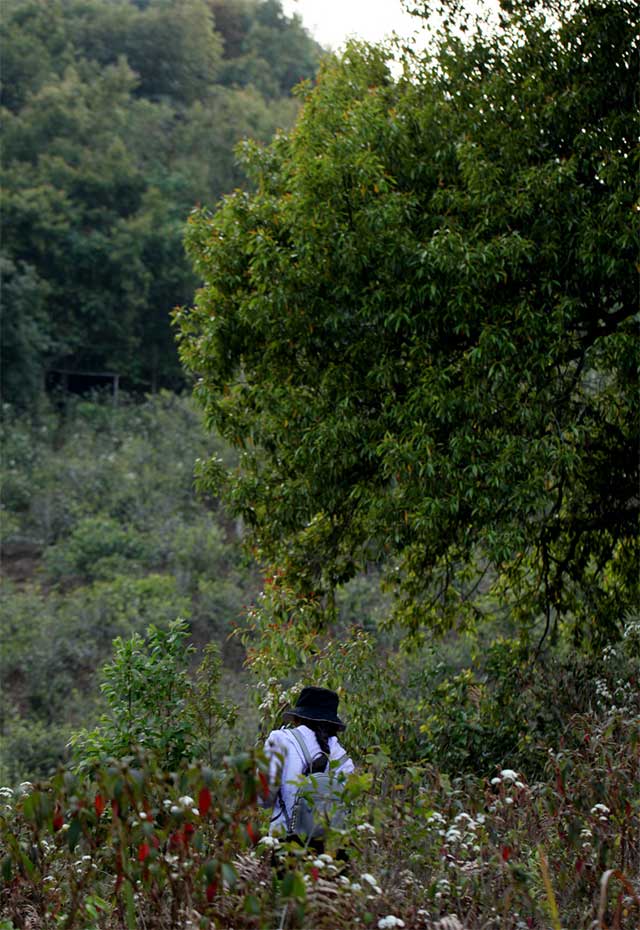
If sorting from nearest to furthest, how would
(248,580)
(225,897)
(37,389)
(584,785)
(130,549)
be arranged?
(225,897)
(584,785)
(248,580)
(130,549)
(37,389)

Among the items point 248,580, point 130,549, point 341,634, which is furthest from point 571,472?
point 130,549

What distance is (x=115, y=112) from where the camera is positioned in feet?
107

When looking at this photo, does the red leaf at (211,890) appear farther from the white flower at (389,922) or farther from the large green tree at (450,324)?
the large green tree at (450,324)

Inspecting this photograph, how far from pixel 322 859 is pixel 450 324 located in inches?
232

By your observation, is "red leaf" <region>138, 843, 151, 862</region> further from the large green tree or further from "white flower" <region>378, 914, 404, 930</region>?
the large green tree

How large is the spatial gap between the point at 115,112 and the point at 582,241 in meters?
27.4

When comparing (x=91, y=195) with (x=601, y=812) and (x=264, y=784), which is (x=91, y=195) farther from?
(x=264, y=784)

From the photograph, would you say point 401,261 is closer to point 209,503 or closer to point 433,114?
point 433,114

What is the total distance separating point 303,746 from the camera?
15.0 feet

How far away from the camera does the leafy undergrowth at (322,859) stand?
319cm

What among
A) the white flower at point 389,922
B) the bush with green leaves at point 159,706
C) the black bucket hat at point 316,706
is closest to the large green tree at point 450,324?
the bush with green leaves at point 159,706

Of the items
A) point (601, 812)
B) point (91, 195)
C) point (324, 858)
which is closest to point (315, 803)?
point (324, 858)

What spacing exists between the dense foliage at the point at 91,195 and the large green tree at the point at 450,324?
64.4 feet

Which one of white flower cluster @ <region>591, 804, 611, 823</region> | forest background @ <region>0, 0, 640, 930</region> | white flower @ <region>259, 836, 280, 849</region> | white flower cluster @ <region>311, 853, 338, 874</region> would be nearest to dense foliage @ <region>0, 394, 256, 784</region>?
forest background @ <region>0, 0, 640, 930</region>
